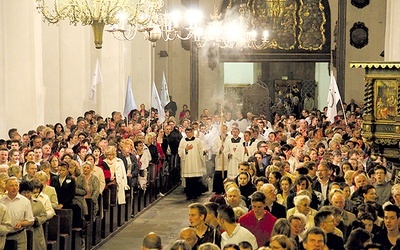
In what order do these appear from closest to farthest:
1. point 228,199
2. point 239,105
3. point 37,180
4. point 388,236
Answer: point 388,236 < point 228,199 < point 37,180 < point 239,105

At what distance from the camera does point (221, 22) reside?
106 ft

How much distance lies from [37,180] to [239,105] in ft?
77.4

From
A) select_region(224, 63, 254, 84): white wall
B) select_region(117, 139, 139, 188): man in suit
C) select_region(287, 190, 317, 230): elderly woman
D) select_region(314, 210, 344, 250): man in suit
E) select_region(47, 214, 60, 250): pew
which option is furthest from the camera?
select_region(224, 63, 254, 84): white wall

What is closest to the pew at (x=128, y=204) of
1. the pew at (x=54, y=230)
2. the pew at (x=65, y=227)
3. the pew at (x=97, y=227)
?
the pew at (x=97, y=227)

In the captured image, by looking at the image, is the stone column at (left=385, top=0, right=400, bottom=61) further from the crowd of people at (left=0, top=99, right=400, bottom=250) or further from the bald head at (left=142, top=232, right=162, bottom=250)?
the bald head at (left=142, top=232, right=162, bottom=250)

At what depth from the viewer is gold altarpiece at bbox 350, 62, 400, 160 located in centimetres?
1334

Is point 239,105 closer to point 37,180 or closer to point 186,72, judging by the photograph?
point 186,72

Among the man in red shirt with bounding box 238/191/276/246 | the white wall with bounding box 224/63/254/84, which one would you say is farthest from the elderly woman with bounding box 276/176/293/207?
the white wall with bounding box 224/63/254/84

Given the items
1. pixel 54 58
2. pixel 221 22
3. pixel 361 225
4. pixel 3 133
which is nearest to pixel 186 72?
pixel 221 22

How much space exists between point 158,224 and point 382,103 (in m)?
6.36

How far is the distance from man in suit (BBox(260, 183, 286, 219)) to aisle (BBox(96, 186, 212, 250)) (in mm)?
3834

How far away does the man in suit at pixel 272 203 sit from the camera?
1211 cm

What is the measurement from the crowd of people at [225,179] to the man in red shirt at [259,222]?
0.5 inches

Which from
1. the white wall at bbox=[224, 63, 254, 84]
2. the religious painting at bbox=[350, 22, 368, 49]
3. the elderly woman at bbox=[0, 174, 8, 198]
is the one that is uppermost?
the religious painting at bbox=[350, 22, 368, 49]
